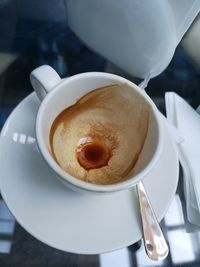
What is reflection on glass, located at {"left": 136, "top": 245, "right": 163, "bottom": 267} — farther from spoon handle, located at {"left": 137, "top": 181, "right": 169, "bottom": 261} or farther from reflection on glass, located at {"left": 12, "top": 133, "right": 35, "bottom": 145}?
reflection on glass, located at {"left": 12, "top": 133, "right": 35, "bottom": 145}

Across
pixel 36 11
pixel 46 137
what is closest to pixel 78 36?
pixel 36 11

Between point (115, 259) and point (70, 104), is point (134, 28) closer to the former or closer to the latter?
point (70, 104)

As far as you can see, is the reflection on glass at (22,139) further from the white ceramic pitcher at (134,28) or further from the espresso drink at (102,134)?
the white ceramic pitcher at (134,28)

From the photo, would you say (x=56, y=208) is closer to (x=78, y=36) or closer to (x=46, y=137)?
(x=46, y=137)

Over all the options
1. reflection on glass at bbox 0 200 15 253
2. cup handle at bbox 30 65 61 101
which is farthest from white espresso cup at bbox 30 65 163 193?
reflection on glass at bbox 0 200 15 253

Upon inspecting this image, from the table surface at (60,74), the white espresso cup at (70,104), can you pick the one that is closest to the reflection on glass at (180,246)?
the table surface at (60,74)

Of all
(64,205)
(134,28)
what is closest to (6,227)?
(64,205)
